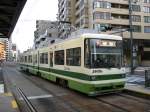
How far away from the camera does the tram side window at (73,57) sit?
45.3 feet

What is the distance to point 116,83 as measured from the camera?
13.7 meters

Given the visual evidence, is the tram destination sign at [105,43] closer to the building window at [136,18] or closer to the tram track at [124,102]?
the tram track at [124,102]

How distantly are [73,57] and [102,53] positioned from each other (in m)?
2.05

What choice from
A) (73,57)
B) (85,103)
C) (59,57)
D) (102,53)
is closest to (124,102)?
(85,103)

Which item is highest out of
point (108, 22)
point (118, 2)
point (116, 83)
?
point (118, 2)

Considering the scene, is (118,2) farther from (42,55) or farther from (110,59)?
(110,59)

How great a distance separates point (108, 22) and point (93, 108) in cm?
5843

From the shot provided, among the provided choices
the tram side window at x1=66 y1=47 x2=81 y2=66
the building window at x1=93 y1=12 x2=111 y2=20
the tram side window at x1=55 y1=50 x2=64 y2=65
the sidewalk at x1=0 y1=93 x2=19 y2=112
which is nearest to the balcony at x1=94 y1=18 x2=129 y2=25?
the building window at x1=93 y1=12 x2=111 y2=20

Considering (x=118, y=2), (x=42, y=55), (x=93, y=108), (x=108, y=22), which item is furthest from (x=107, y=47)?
(x=118, y=2)

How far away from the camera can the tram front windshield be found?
1284 cm

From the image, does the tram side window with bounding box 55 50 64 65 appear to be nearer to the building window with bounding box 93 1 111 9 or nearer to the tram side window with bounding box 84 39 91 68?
the tram side window with bounding box 84 39 91 68

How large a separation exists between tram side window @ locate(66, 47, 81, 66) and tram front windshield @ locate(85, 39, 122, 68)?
0.92 metres

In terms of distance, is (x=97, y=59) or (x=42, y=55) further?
(x=42, y=55)

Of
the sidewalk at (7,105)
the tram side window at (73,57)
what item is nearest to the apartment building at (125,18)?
the tram side window at (73,57)
